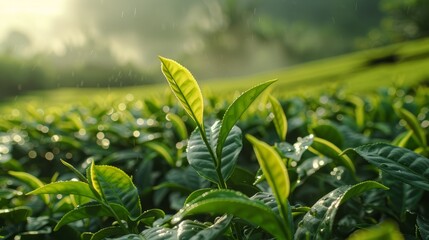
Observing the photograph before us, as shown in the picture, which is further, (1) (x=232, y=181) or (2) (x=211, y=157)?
(1) (x=232, y=181)

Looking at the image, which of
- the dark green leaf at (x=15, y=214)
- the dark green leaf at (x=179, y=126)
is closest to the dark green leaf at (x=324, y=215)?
the dark green leaf at (x=15, y=214)

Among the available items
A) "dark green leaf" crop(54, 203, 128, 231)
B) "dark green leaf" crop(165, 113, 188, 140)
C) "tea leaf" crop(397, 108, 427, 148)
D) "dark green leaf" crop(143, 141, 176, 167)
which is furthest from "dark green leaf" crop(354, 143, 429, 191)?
"dark green leaf" crop(165, 113, 188, 140)

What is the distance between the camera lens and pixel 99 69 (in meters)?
29.3

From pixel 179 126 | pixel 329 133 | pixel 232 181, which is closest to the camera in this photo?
pixel 232 181

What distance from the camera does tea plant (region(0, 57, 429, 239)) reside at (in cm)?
105

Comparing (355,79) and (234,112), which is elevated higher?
(234,112)

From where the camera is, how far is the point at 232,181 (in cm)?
158

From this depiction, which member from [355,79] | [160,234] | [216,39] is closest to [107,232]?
[160,234]

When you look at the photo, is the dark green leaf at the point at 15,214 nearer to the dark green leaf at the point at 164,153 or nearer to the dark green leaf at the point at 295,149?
the dark green leaf at the point at 164,153

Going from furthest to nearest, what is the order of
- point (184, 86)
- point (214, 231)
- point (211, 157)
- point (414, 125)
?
point (414, 125) → point (211, 157) → point (184, 86) → point (214, 231)

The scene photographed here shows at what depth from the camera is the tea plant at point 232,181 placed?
1046 mm

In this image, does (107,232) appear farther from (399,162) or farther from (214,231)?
(399,162)

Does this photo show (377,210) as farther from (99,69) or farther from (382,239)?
(99,69)

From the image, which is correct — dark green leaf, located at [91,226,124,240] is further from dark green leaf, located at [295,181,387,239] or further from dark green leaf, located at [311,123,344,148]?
dark green leaf, located at [311,123,344,148]
